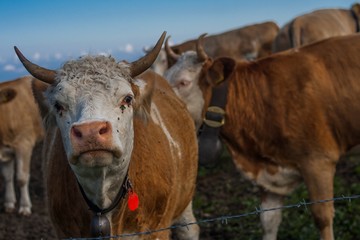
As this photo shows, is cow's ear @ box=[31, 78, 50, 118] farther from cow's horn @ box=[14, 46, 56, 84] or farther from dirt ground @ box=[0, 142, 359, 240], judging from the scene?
dirt ground @ box=[0, 142, 359, 240]

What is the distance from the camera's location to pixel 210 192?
8.17m

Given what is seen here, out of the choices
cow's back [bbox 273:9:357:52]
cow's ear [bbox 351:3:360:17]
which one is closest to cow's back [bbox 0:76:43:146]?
cow's back [bbox 273:9:357:52]

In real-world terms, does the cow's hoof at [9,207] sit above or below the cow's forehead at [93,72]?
below

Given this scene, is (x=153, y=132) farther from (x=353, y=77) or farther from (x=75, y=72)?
(x=353, y=77)

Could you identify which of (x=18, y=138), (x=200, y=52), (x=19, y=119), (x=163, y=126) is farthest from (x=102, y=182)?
(x=19, y=119)

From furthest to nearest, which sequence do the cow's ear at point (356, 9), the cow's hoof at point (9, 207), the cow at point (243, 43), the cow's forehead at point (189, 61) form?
the cow at point (243, 43), the cow's ear at point (356, 9), the cow's hoof at point (9, 207), the cow's forehead at point (189, 61)

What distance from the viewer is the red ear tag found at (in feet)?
11.6

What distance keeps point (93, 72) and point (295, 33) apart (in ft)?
29.5

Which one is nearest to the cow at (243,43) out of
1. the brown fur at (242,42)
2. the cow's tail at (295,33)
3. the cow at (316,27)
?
the brown fur at (242,42)

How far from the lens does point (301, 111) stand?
5.56 m

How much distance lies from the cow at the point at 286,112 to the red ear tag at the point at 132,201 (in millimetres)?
2334

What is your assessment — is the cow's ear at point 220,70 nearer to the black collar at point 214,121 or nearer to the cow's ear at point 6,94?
the black collar at point 214,121

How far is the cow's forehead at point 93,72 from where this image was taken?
10.9 ft

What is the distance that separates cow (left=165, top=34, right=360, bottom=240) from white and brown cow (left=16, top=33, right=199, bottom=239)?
1522mm
